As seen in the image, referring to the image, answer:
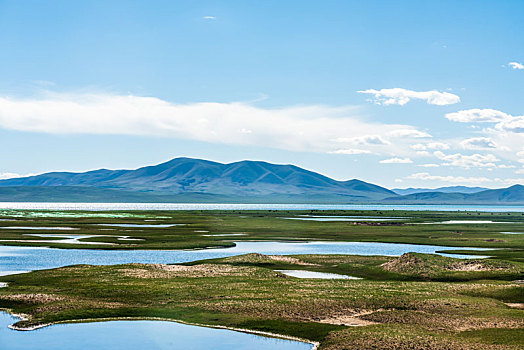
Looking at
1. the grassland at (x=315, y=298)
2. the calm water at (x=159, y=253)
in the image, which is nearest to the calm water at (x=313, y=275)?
the grassland at (x=315, y=298)

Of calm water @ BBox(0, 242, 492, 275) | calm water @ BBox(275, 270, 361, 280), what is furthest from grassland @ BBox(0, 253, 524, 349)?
calm water @ BBox(0, 242, 492, 275)

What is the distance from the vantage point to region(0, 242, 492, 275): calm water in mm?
63938

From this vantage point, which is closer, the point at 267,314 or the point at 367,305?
the point at 267,314

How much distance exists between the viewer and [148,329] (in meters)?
33.4

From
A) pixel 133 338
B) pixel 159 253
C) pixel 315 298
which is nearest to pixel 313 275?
pixel 315 298

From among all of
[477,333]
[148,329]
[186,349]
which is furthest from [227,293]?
[477,333]

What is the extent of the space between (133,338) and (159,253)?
148 feet

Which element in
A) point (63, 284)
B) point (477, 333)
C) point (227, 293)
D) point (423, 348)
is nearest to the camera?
point (423, 348)

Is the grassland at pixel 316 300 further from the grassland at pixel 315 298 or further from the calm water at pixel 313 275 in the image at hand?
the calm water at pixel 313 275

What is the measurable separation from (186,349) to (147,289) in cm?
1429

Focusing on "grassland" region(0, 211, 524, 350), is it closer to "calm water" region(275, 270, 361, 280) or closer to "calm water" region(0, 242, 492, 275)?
"calm water" region(275, 270, 361, 280)

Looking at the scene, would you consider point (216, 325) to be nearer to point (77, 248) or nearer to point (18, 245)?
point (77, 248)

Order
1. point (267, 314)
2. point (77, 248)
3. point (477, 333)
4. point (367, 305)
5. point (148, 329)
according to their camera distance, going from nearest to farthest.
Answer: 1. point (477, 333)
2. point (148, 329)
3. point (267, 314)
4. point (367, 305)
5. point (77, 248)

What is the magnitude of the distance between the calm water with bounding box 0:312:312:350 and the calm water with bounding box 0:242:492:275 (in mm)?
25377
